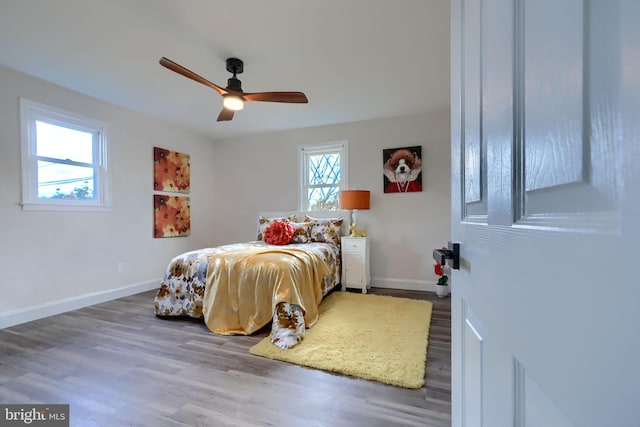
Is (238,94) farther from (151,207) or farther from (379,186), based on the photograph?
(151,207)

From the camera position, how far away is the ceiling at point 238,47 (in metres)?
1.85

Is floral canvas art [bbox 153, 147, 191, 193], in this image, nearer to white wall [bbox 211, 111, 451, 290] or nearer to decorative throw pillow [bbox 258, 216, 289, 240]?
white wall [bbox 211, 111, 451, 290]

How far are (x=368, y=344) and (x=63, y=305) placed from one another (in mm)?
3323

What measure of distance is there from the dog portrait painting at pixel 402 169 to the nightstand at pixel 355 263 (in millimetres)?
917

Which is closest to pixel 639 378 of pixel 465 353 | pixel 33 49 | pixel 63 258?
pixel 465 353

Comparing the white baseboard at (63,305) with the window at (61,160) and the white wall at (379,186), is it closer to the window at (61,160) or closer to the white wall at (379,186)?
the window at (61,160)

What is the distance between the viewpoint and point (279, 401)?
5.03ft

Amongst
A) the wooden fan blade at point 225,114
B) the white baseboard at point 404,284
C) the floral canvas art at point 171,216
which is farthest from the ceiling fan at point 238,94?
the white baseboard at point 404,284

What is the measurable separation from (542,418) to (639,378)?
222mm

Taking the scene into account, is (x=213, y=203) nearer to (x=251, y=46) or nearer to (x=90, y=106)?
(x=90, y=106)

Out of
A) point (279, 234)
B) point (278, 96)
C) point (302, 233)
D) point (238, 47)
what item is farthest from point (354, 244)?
point (238, 47)

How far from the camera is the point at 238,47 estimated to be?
7.35 ft

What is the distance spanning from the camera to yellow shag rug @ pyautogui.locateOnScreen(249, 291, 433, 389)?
1.80 metres

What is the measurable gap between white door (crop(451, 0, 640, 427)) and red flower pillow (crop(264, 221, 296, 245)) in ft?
10.5
